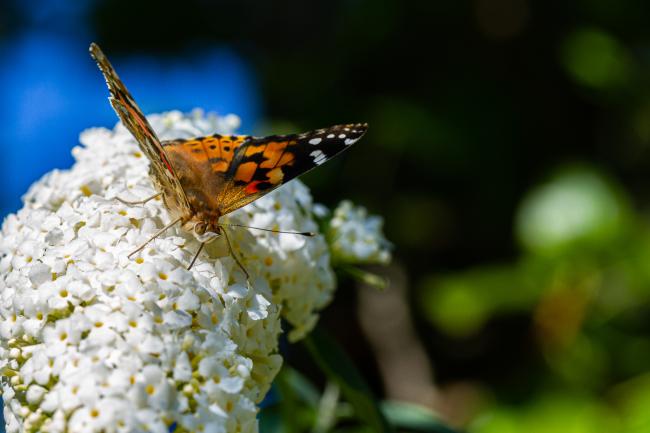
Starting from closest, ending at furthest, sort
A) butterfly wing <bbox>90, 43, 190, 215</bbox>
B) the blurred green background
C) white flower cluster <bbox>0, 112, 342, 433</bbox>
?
white flower cluster <bbox>0, 112, 342, 433</bbox> → butterfly wing <bbox>90, 43, 190, 215</bbox> → the blurred green background

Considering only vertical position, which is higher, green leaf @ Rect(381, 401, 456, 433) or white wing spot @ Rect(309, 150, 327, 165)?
white wing spot @ Rect(309, 150, 327, 165)

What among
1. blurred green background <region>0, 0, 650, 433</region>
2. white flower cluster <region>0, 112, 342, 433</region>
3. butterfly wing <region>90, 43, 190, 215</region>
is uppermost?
blurred green background <region>0, 0, 650, 433</region>

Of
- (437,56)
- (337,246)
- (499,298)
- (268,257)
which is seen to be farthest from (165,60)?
(268,257)

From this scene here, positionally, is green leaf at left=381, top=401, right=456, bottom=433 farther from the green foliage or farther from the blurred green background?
the blurred green background

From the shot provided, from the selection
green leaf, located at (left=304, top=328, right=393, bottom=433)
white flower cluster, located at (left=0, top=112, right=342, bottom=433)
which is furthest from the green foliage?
white flower cluster, located at (left=0, top=112, right=342, bottom=433)

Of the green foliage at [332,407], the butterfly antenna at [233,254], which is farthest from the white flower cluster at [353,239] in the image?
the butterfly antenna at [233,254]

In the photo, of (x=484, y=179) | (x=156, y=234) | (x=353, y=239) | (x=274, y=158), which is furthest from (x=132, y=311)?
(x=484, y=179)

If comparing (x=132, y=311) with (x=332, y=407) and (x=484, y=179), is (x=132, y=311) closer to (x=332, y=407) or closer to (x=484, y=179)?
(x=332, y=407)

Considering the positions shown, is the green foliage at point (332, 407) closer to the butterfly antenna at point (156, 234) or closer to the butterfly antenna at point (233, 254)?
the butterfly antenna at point (233, 254)
